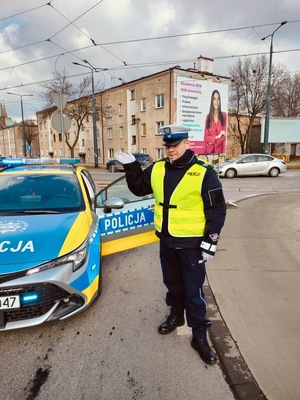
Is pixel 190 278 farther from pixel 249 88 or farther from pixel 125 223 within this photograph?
pixel 249 88

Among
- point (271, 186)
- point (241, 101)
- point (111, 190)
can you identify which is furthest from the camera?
point (241, 101)

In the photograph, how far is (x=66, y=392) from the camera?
2.00 m

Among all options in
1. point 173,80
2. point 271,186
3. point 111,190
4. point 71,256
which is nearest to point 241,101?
point 173,80

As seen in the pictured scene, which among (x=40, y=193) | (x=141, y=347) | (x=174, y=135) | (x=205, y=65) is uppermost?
(x=205, y=65)

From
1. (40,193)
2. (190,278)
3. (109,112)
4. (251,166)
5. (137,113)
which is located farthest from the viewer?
(109,112)

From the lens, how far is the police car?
2283 millimetres

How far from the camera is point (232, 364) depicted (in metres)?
2.25

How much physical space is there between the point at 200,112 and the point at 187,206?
413 inches

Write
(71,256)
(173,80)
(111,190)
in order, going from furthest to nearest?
(173,80), (111,190), (71,256)

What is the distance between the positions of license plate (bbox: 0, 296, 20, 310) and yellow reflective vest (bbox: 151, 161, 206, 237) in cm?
132

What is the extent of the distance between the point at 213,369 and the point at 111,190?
116 inches

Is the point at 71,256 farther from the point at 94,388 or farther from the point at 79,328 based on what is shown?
the point at 94,388

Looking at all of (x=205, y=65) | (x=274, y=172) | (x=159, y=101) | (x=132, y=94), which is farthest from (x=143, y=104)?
(x=274, y=172)

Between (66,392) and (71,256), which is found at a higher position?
(71,256)
